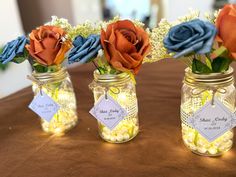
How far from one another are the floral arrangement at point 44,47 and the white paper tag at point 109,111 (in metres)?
0.18

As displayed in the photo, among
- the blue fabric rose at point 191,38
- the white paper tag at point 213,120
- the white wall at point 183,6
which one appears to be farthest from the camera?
the white wall at point 183,6

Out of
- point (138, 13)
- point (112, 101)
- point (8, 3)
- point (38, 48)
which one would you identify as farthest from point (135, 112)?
point (138, 13)

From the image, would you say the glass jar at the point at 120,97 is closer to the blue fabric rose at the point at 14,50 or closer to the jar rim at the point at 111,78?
the jar rim at the point at 111,78

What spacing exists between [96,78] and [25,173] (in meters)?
0.30

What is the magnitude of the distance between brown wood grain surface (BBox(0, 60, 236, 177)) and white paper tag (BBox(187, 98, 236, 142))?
7 cm

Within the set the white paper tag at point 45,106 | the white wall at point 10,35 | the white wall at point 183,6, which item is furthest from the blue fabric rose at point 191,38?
the white wall at point 183,6

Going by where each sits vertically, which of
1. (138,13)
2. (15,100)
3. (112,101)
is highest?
(112,101)

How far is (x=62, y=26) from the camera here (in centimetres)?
78

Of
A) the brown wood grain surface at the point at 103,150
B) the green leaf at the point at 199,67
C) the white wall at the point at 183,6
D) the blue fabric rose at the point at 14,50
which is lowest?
the white wall at the point at 183,6

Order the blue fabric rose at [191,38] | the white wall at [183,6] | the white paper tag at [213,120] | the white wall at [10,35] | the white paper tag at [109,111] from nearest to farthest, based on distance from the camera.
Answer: the blue fabric rose at [191,38] < the white paper tag at [213,120] < the white paper tag at [109,111] < the white wall at [10,35] < the white wall at [183,6]

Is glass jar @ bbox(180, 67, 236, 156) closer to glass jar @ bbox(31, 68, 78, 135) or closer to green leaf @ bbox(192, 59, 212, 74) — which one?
green leaf @ bbox(192, 59, 212, 74)

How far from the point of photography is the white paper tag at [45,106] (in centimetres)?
81

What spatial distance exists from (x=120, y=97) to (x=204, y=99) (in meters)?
0.22

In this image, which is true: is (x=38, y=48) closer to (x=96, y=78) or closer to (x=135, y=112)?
(x=96, y=78)
